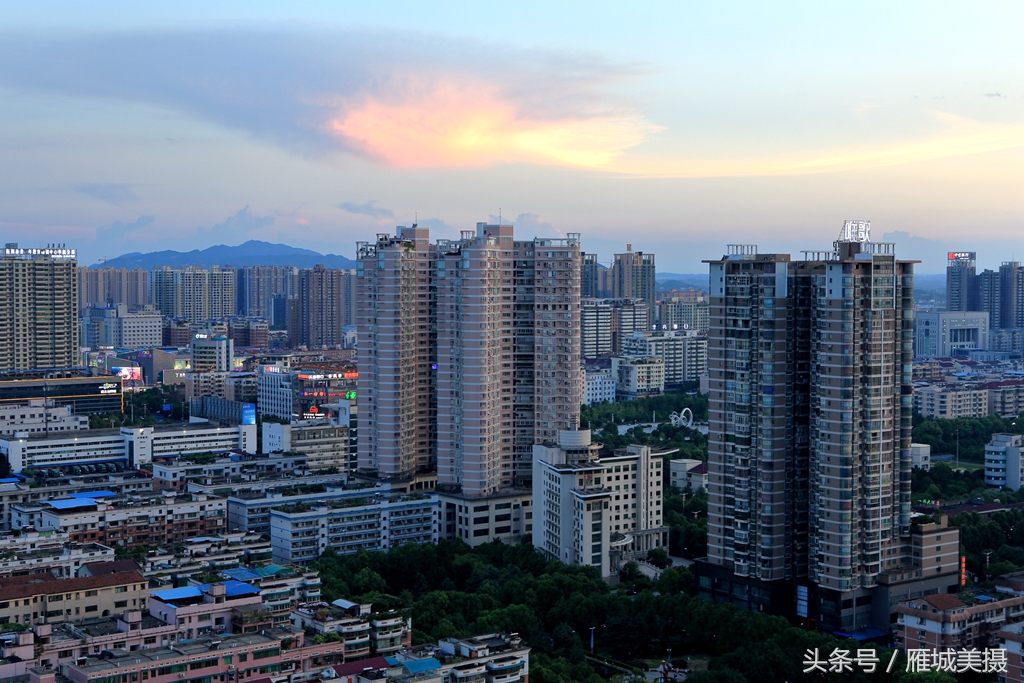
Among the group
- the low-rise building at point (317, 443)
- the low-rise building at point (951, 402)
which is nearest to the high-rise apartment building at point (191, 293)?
the low-rise building at point (951, 402)

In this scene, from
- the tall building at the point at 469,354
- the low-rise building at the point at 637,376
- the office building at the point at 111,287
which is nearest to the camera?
the tall building at the point at 469,354

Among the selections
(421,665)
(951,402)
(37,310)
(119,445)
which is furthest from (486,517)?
(37,310)

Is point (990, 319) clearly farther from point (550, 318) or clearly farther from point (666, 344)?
point (550, 318)

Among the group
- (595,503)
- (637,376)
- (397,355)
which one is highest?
(397,355)

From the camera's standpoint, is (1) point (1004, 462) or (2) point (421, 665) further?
(1) point (1004, 462)

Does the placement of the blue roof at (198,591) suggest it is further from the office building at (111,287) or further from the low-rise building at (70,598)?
the office building at (111,287)

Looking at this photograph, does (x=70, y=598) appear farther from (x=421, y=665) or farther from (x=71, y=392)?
(x=71, y=392)
